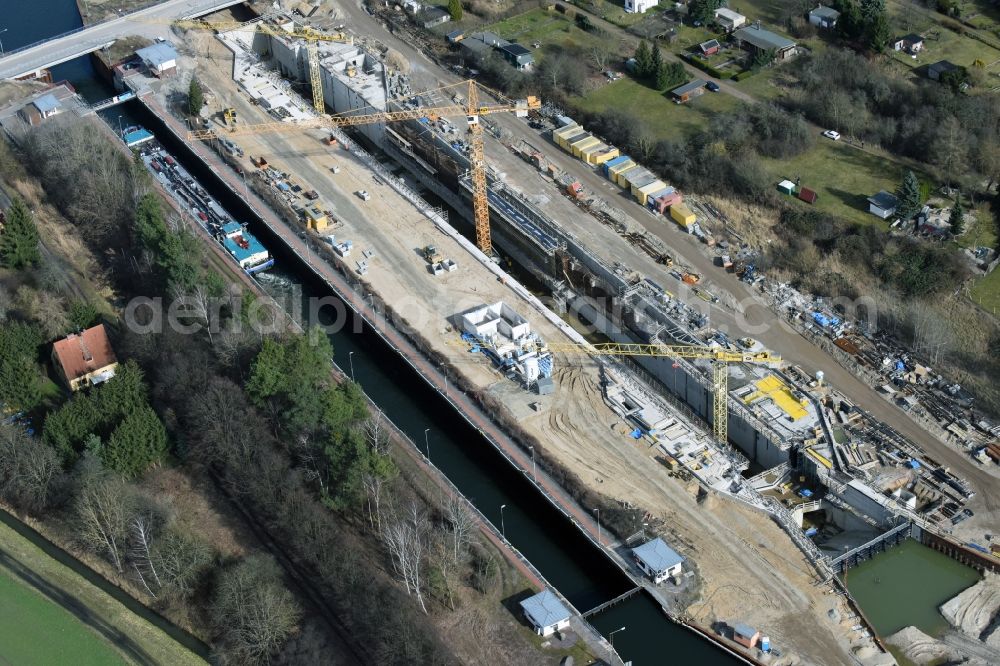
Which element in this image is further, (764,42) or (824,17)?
(824,17)

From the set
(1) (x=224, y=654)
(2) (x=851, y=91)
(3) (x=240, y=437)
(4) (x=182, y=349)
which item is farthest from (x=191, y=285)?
(2) (x=851, y=91)

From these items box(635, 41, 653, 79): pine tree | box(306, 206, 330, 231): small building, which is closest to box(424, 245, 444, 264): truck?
box(306, 206, 330, 231): small building

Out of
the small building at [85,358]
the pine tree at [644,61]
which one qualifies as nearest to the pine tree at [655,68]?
the pine tree at [644,61]

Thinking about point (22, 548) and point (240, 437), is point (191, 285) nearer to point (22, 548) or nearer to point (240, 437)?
point (240, 437)

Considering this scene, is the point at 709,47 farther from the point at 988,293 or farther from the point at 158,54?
the point at 158,54

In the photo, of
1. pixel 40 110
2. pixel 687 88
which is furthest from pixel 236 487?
pixel 687 88

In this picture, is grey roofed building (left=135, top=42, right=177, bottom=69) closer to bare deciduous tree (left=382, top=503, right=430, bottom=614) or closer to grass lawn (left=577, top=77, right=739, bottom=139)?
grass lawn (left=577, top=77, right=739, bottom=139)

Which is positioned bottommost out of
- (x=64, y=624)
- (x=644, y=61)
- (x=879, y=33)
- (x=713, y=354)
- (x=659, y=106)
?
(x=64, y=624)
